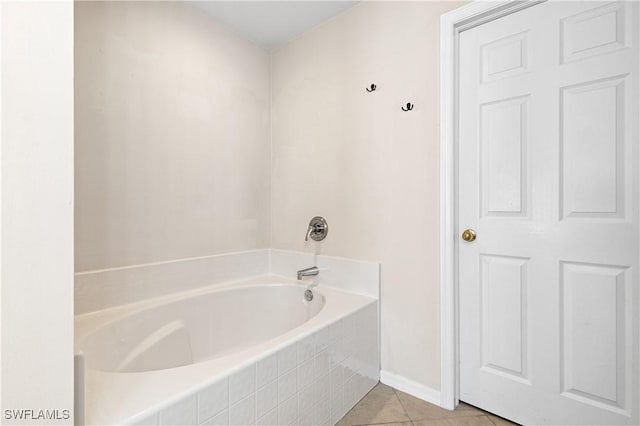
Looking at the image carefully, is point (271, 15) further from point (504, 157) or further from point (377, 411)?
point (377, 411)

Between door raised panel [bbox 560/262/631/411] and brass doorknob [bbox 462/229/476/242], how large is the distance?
1.18 ft

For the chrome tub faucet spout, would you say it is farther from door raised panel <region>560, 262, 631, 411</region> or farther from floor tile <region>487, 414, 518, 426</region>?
door raised panel <region>560, 262, 631, 411</region>

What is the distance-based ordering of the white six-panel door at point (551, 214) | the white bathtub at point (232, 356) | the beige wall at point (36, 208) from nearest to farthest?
the beige wall at point (36, 208)
the white bathtub at point (232, 356)
the white six-panel door at point (551, 214)

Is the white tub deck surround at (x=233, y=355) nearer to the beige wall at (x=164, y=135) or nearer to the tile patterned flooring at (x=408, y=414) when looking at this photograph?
the tile patterned flooring at (x=408, y=414)

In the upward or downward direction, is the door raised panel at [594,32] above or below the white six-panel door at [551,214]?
above

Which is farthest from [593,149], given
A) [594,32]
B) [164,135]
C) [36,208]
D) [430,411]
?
[164,135]

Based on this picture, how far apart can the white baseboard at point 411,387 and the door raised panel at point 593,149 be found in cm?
108

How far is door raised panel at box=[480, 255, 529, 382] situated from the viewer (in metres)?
1.38

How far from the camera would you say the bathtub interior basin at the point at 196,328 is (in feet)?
4.46

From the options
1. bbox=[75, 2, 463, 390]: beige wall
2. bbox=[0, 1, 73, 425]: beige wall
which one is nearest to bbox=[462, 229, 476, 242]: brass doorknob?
bbox=[75, 2, 463, 390]: beige wall

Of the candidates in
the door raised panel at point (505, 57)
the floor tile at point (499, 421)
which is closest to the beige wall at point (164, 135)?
the door raised panel at point (505, 57)

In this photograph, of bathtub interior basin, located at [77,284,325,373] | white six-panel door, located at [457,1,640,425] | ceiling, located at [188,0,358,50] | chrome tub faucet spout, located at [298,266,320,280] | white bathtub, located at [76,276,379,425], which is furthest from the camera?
chrome tub faucet spout, located at [298,266,320,280]

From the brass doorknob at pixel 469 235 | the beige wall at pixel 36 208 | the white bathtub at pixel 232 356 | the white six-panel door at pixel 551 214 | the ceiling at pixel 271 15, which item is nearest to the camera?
the beige wall at pixel 36 208

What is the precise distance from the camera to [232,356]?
3.46ft
